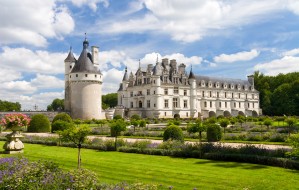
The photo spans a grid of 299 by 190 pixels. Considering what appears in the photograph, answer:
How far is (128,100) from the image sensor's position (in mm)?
52969

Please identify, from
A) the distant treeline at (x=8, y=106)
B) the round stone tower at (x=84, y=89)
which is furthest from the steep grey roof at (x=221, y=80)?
the distant treeline at (x=8, y=106)

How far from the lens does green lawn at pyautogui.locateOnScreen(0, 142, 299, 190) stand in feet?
24.1

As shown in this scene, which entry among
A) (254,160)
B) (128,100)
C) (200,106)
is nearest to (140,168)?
(254,160)

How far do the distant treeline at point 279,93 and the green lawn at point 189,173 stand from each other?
46.9 metres

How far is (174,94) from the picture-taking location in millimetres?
50625

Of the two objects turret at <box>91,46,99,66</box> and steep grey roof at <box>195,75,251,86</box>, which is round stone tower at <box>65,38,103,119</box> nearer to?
turret at <box>91,46,99,66</box>

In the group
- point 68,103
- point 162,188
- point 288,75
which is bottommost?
point 162,188

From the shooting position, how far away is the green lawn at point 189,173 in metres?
7.33

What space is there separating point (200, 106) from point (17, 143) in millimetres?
45533

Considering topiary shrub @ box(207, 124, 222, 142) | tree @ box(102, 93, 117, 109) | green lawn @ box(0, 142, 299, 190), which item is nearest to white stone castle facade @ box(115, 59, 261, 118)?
tree @ box(102, 93, 117, 109)

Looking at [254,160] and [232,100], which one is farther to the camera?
[232,100]

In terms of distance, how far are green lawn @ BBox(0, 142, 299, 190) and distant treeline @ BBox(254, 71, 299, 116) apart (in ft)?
154

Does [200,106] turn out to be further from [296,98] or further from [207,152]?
[207,152]

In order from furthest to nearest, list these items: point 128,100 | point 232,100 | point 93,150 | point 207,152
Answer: point 232,100
point 128,100
point 93,150
point 207,152
